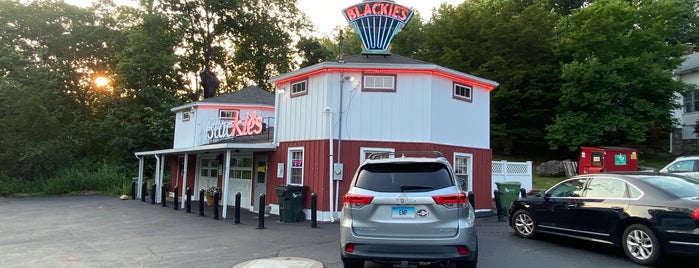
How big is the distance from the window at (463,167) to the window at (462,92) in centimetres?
181

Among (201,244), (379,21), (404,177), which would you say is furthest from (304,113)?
(404,177)

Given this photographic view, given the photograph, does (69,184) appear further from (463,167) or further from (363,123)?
(463,167)

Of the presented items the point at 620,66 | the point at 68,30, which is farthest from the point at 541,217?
the point at 68,30

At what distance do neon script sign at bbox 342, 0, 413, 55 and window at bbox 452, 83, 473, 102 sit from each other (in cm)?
255

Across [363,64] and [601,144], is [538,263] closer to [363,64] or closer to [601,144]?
[363,64]

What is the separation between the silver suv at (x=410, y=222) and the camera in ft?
18.4

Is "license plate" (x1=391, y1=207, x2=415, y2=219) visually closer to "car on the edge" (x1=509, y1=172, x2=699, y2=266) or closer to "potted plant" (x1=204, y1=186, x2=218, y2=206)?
"car on the edge" (x1=509, y1=172, x2=699, y2=266)

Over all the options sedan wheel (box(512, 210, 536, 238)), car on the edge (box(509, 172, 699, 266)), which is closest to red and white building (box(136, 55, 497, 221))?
sedan wheel (box(512, 210, 536, 238))

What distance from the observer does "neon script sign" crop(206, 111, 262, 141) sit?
1680 cm

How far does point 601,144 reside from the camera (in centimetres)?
2555

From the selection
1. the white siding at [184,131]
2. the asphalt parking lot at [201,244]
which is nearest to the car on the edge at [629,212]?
the asphalt parking lot at [201,244]

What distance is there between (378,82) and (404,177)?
25.7 feet

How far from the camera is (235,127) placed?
18.3 m

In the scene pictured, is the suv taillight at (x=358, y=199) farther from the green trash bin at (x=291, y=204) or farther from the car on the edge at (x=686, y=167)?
the car on the edge at (x=686, y=167)
